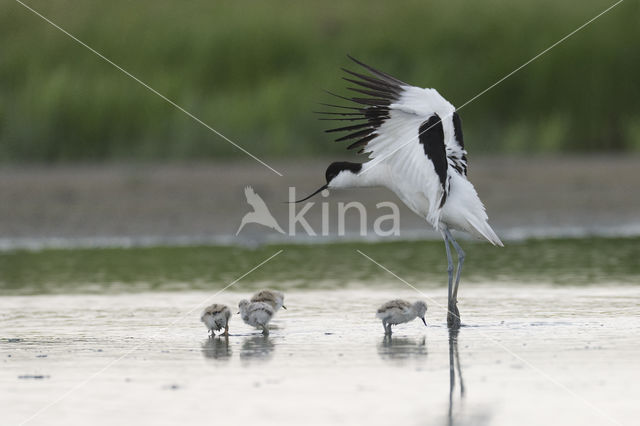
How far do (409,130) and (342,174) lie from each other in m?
1.17

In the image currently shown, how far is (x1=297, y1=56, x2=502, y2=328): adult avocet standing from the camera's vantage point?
8.43 meters

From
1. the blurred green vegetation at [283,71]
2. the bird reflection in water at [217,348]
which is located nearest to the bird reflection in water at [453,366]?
the bird reflection in water at [217,348]

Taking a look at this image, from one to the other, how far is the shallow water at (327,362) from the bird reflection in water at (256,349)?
15mm

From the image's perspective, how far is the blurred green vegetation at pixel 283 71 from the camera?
→ 1767 centimetres

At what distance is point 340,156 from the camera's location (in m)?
17.1

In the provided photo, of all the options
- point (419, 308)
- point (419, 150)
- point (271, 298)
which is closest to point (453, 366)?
point (419, 308)

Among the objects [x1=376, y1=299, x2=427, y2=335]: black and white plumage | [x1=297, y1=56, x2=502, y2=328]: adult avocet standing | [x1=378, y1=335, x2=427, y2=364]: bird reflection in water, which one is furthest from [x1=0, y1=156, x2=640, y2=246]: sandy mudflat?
[x1=378, y1=335, x2=427, y2=364]: bird reflection in water

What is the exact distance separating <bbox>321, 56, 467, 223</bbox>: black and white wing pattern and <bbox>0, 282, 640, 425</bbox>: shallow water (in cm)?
101

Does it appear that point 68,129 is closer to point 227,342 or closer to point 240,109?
point 240,109

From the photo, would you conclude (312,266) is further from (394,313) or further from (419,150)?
(394,313)

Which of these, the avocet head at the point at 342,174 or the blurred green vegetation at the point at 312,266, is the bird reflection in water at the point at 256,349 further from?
the blurred green vegetation at the point at 312,266

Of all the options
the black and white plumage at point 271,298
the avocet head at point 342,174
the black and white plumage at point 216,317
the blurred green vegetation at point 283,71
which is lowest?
the black and white plumage at point 216,317

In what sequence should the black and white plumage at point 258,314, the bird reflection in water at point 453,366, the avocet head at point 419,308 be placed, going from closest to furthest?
the bird reflection in water at point 453,366, the black and white plumage at point 258,314, the avocet head at point 419,308

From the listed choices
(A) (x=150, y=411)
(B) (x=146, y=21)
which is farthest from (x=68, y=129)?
(A) (x=150, y=411)
